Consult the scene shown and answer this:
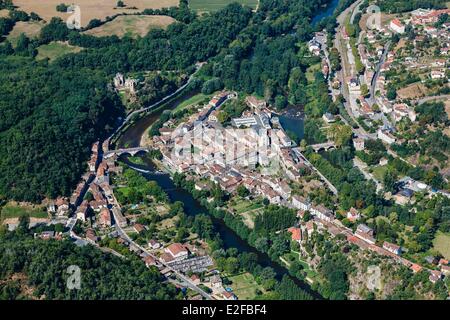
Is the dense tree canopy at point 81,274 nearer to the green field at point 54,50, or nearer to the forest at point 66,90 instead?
the forest at point 66,90

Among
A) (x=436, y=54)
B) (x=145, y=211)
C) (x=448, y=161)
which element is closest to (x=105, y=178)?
(x=145, y=211)

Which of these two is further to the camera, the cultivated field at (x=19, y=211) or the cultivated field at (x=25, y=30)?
the cultivated field at (x=25, y=30)

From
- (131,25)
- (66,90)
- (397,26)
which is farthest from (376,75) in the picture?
(66,90)

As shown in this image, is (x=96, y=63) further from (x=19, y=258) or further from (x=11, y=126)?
(x=19, y=258)

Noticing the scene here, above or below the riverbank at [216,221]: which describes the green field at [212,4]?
above

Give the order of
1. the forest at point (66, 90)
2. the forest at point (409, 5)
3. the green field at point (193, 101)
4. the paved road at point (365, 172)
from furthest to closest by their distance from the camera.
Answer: the forest at point (409, 5), the green field at point (193, 101), the forest at point (66, 90), the paved road at point (365, 172)

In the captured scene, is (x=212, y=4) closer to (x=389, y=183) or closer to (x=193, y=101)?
(x=193, y=101)

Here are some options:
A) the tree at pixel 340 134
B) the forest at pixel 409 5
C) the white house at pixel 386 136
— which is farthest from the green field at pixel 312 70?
the forest at pixel 409 5
